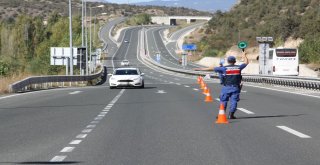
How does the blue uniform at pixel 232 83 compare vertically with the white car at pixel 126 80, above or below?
above

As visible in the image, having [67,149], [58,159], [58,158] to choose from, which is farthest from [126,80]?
[58,159]

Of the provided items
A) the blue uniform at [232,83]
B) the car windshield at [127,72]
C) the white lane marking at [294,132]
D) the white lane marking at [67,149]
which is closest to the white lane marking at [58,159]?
the white lane marking at [67,149]

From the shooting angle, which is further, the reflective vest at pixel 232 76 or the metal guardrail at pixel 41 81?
the metal guardrail at pixel 41 81

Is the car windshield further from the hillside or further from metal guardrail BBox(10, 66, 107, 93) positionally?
the hillside

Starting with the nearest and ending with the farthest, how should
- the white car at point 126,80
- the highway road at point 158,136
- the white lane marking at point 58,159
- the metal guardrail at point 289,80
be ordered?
the white lane marking at point 58,159, the highway road at point 158,136, the metal guardrail at point 289,80, the white car at point 126,80

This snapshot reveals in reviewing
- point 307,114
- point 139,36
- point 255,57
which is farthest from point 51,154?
point 139,36

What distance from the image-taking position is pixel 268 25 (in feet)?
387

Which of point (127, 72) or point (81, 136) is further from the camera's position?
point (127, 72)

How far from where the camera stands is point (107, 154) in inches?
396

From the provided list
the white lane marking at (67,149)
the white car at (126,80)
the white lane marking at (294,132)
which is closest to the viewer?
→ the white lane marking at (67,149)

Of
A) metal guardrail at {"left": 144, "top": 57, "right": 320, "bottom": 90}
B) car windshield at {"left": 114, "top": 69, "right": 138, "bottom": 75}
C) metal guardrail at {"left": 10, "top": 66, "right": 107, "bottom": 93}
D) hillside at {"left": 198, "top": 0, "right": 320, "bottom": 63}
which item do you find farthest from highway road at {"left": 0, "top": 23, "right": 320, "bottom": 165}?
hillside at {"left": 198, "top": 0, "right": 320, "bottom": 63}

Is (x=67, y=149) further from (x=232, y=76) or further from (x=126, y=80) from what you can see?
(x=126, y=80)

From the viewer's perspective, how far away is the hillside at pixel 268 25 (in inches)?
3799

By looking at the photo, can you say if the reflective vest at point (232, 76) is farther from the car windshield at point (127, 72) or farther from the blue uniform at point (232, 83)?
the car windshield at point (127, 72)
